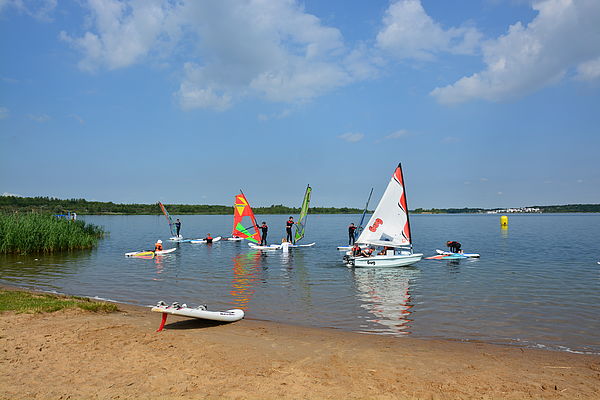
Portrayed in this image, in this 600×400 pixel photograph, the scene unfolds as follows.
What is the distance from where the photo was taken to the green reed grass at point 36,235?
78.1ft

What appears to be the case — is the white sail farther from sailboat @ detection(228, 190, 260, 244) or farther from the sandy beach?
the sandy beach

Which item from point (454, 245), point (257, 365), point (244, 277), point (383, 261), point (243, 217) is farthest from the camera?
point (243, 217)

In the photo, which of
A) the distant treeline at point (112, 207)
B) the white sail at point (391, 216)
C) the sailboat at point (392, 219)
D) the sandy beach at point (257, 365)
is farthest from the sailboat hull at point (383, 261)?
the distant treeline at point (112, 207)

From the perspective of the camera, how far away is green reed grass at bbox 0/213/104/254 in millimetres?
23797

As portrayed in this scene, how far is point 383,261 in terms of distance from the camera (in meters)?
20.2

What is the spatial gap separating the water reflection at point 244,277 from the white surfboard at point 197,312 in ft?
6.00

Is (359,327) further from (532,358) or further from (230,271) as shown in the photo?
(230,271)

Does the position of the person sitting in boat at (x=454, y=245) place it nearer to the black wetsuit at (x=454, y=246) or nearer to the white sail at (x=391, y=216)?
the black wetsuit at (x=454, y=246)

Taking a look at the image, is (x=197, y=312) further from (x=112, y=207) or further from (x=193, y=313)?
(x=112, y=207)

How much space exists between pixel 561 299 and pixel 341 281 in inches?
298

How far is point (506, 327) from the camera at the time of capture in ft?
32.7

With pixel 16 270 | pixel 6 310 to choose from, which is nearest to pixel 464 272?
pixel 6 310

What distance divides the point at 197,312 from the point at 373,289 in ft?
25.6

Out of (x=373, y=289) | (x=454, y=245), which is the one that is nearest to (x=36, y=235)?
(x=373, y=289)
